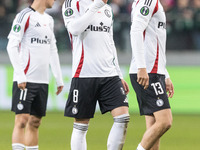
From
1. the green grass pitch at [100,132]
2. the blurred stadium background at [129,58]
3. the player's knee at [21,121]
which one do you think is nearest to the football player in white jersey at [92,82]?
the player's knee at [21,121]

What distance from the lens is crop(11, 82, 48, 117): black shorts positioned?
7879mm

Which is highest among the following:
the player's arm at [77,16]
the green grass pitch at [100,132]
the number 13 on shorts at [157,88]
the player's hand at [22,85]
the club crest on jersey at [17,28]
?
the player's arm at [77,16]

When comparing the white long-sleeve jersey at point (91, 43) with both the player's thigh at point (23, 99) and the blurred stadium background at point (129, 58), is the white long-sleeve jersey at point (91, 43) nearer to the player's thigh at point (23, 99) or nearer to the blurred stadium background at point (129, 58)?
the player's thigh at point (23, 99)

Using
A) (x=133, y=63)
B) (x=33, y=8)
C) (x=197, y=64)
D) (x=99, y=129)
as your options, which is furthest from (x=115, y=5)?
(x=133, y=63)

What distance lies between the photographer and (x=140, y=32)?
6.74 meters

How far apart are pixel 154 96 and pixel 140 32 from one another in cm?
76

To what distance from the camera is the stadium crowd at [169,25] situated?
16403 mm

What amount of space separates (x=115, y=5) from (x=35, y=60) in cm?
932

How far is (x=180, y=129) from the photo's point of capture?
41.4ft

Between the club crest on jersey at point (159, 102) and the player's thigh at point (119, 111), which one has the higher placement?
the club crest on jersey at point (159, 102)

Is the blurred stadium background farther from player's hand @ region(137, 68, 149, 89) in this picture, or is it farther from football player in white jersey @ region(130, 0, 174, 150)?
player's hand @ region(137, 68, 149, 89)

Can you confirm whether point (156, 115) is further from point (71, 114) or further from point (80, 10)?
point (80, 10)

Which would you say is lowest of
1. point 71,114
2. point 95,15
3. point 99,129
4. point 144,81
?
point 99,129

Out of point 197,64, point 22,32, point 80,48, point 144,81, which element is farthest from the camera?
point 197,64
